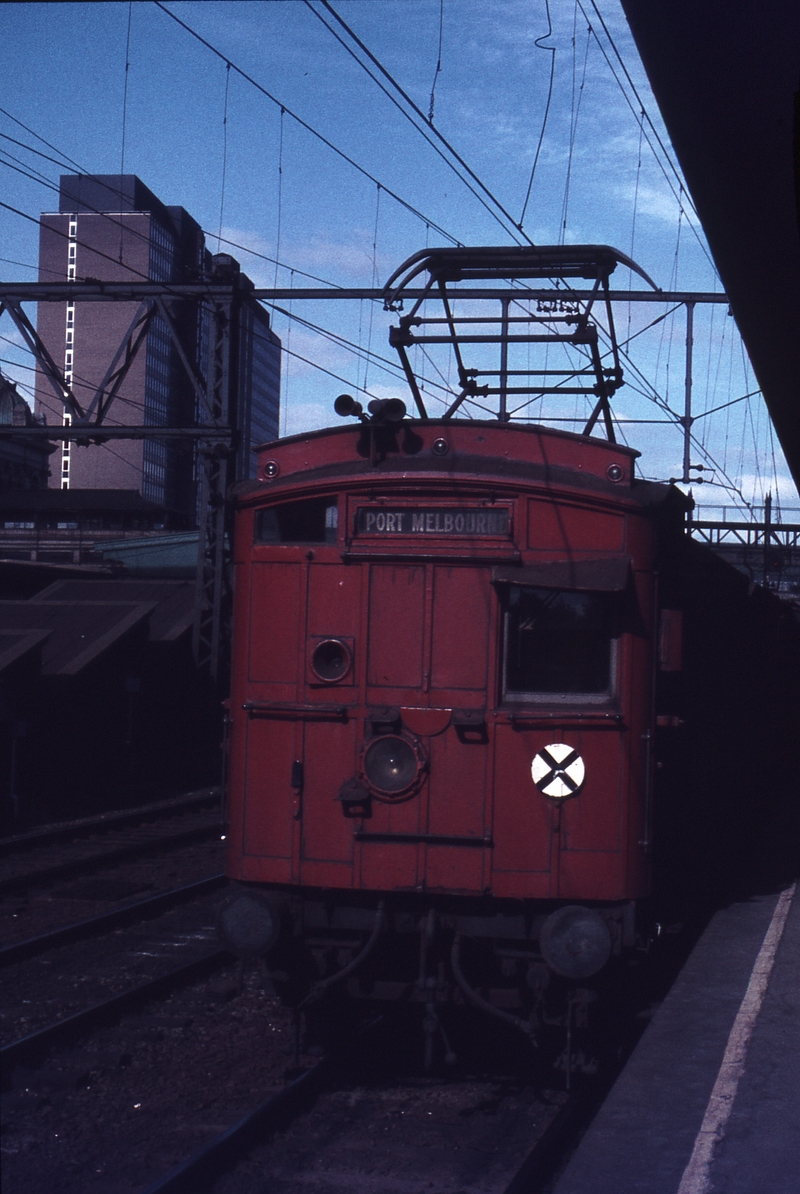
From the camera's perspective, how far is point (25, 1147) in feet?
17.6

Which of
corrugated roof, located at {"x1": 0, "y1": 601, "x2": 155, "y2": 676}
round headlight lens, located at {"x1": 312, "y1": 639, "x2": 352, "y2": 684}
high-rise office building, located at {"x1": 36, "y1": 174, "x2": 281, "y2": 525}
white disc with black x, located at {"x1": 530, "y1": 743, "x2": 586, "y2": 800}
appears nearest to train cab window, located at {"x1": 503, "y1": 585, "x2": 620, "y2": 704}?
white disc with black x, located at {"x1": 530, "y1": 743, "x2": 586, "y2": 800}

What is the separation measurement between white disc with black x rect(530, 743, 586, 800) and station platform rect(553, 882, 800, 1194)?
4.45ft

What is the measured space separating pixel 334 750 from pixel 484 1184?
2.15 meters

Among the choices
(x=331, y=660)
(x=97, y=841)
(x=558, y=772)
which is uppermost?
(x=331, y=660)

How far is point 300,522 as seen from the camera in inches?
257

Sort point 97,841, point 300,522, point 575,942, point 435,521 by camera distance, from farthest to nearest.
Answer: point 97,841 → point 300,522 → point 435,521 → point 575,942

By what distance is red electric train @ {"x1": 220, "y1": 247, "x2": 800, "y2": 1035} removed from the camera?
6055mm

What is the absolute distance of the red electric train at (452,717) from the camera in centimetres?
605

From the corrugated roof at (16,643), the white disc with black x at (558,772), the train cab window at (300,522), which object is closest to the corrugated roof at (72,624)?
the corrugated roof at (16,643)

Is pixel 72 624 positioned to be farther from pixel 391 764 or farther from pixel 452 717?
pixel 452 717

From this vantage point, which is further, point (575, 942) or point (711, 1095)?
point (575, 942)

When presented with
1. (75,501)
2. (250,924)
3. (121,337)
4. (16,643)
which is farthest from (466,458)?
(121,337)

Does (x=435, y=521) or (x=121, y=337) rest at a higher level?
(x=121, y=337)

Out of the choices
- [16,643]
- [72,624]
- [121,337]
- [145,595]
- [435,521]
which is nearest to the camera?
[435,521]
